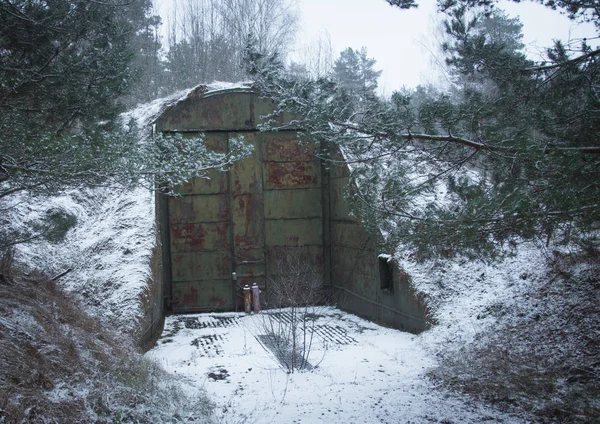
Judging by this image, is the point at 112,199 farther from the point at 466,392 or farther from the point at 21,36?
the point at 466,392

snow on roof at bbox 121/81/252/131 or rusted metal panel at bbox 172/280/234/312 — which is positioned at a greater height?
snow on roof at bbox 121/81/252/131

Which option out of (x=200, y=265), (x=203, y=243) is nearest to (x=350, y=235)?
(x=203, y=243)

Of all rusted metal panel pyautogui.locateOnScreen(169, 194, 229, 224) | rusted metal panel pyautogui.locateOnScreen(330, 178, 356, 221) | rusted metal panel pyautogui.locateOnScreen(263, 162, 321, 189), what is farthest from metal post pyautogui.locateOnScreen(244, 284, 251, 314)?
rusted metal panel pyautogui.locateOnScreen(330, 178, 356, 221)

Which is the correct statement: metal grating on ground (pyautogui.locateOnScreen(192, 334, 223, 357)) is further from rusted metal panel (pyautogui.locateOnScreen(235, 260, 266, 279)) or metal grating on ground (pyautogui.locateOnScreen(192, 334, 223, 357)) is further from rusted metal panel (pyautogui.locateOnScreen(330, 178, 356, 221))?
rusted metal panel (pyautogui.locateOnScreen(330, 178, 356, 221))

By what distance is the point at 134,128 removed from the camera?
5797mm

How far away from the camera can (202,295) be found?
11.5 metres

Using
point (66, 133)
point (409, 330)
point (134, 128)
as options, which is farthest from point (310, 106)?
point (409, 330)

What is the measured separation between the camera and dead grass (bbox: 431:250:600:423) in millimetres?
5094

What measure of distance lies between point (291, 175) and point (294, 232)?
130cm

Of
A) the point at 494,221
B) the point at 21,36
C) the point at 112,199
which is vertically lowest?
the point at 494,221

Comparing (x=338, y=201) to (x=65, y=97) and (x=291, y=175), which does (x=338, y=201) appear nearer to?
(x=291, y=175)

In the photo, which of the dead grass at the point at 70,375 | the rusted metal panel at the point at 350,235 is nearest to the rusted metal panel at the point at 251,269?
the rusted metal panel at the point at 350,235

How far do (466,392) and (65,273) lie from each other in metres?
6.03

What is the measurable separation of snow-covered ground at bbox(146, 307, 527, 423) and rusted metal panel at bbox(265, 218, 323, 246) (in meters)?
2.71
